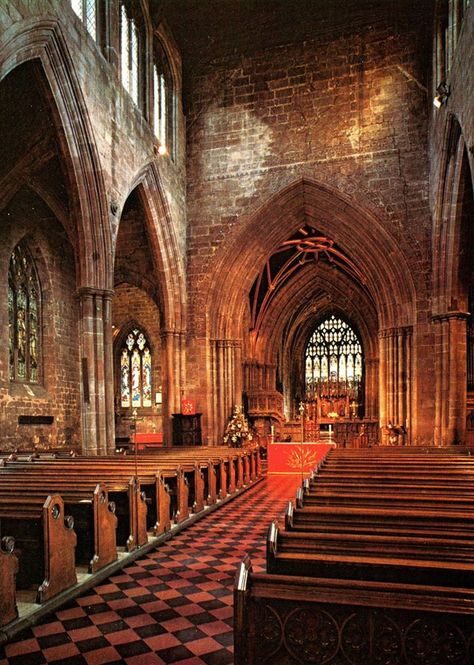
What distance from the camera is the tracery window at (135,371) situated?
26.6 metres

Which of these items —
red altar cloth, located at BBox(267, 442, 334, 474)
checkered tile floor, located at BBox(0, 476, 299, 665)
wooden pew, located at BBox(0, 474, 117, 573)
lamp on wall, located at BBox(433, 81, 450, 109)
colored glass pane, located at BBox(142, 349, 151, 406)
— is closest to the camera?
checkered tile floor, located at BBox(0, 476, 299, 665)

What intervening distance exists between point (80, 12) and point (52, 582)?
1324 centimetres

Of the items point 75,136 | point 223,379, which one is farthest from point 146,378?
point 75,136

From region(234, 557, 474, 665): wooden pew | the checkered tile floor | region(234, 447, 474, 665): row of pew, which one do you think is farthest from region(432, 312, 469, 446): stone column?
region(234, 557, 474, 665): wooden pew

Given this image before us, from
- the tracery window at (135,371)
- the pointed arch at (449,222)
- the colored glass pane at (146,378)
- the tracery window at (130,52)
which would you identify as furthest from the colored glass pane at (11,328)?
the pointed arch at (449,222)

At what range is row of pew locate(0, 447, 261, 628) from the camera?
5.14 meters

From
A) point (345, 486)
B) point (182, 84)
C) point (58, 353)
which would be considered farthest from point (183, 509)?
point (182, 84)

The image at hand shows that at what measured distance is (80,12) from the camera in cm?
1354

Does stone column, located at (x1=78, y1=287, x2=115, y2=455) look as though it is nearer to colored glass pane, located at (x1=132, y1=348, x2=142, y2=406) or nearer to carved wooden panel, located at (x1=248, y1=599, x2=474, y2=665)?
carved wooden panel, located at (x1=248, y1=599, x2=474, y2=665)

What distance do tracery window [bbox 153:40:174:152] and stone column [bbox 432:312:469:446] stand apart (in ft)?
34.5

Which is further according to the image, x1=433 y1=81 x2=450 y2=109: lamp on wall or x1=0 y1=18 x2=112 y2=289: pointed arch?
x1=433 y1=81 x2=450 y2=109: lamp on wall

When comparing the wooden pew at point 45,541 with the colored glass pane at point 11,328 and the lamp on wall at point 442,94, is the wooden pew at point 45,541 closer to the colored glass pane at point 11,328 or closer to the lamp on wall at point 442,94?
the colored glass pane at point 11,328

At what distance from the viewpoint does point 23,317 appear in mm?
17594

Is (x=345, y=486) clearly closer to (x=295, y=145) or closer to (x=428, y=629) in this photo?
(x=428, y=629)
